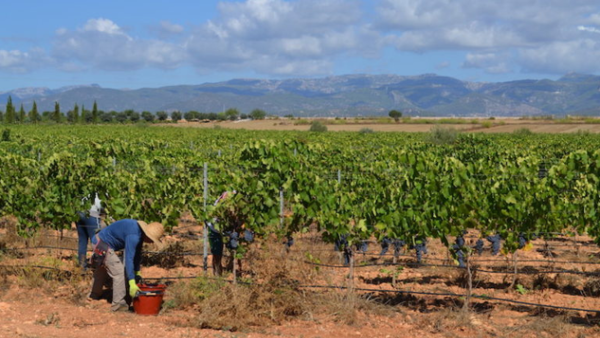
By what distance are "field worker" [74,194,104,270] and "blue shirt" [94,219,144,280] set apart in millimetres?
1909

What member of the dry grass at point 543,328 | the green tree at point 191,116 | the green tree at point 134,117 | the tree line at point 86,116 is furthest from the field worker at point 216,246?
the green tree at point 191,116

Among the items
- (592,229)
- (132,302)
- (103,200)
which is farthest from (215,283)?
Result: (592,229)

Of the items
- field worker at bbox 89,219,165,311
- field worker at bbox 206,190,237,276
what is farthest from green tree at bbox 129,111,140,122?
field worker at bbox 89,219,165,311

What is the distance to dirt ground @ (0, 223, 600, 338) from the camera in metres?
7.19

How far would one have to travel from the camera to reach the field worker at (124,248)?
765 centimetres

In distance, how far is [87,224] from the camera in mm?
9820

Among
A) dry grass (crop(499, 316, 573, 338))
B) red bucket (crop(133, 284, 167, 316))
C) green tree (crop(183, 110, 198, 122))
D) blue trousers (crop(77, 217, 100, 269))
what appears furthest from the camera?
green tree (crop(183, 110, 198, 122))

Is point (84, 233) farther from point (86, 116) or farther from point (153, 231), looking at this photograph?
point (86, 116)

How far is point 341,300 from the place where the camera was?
783 centimetres

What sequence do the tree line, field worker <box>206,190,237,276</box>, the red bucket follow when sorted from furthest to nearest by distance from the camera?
the tree line → field worker <box>206,190,237,276</box> → the red bucket

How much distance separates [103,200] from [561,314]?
267 inches

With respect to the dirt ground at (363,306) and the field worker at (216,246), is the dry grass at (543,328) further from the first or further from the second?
the field worker at (216,246)

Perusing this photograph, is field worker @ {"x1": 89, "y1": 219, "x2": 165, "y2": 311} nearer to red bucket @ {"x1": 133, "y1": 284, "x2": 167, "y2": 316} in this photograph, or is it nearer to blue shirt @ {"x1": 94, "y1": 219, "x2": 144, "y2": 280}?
blue shirt @ {"x1": 94, "y1": 219, "x2": 144, "y2": 280}

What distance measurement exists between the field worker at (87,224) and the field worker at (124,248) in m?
1.61
